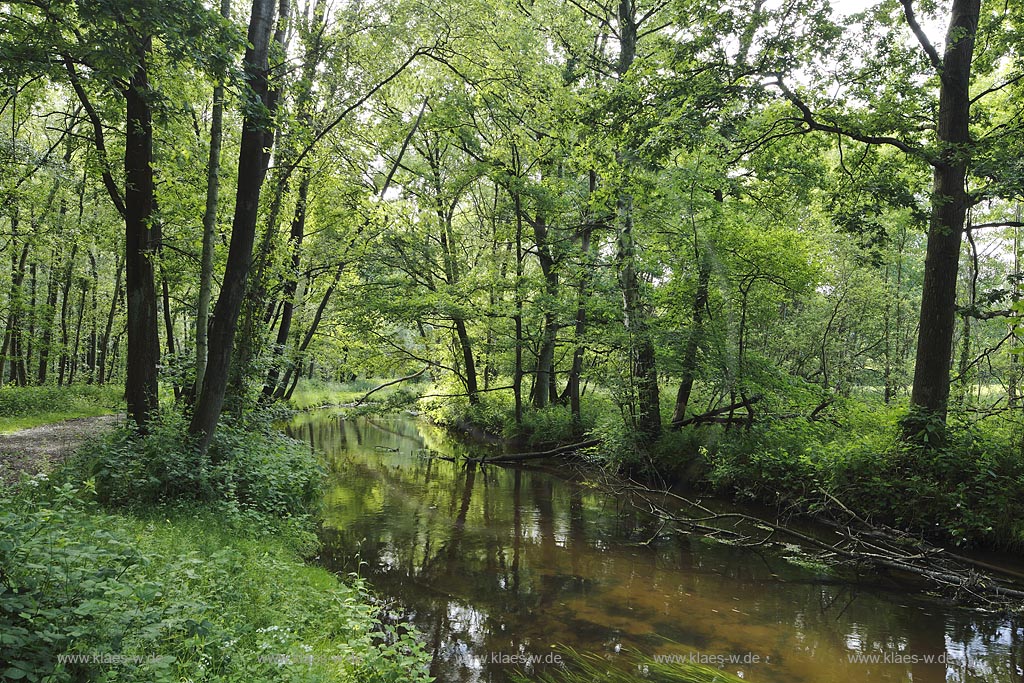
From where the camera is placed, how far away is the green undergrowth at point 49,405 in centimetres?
1564

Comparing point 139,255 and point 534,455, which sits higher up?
point 139,255

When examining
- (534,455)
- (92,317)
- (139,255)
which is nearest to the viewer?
(139,255)

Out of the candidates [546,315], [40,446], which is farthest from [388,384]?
[40,446]

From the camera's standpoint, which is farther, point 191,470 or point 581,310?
point 581,310

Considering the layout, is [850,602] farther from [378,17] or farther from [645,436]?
[378,17]

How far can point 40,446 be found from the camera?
11.6 meters

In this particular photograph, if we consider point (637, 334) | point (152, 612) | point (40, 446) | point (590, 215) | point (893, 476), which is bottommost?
point (40, 446)

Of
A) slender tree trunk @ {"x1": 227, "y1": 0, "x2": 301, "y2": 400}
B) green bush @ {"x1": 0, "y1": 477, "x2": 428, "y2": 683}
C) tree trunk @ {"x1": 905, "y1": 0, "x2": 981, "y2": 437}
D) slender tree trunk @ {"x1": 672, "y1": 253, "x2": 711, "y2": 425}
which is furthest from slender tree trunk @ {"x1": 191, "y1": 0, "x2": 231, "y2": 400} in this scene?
tree trunk @ {"x1": 905, "y1": 0, "x2": 981, "y2": 437}

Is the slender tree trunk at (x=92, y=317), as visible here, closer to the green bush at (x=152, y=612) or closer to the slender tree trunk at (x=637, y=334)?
the slender tree trunk at (x=637, y=334)

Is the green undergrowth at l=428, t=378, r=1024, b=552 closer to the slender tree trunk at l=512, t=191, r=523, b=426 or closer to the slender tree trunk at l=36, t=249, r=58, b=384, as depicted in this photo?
the slender tree trunk at l=512, t=191, r=523, b=426

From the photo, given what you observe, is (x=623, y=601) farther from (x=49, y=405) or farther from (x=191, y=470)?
(x=49, y=405)

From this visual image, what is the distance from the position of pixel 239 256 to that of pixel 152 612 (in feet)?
19.2

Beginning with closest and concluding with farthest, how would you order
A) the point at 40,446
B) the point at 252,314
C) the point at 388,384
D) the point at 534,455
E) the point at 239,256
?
the point at 239,256, the point at 252,314, the point at 40,446, the point at 534,455, the point at 388,384

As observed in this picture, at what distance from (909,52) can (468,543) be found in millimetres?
10564
